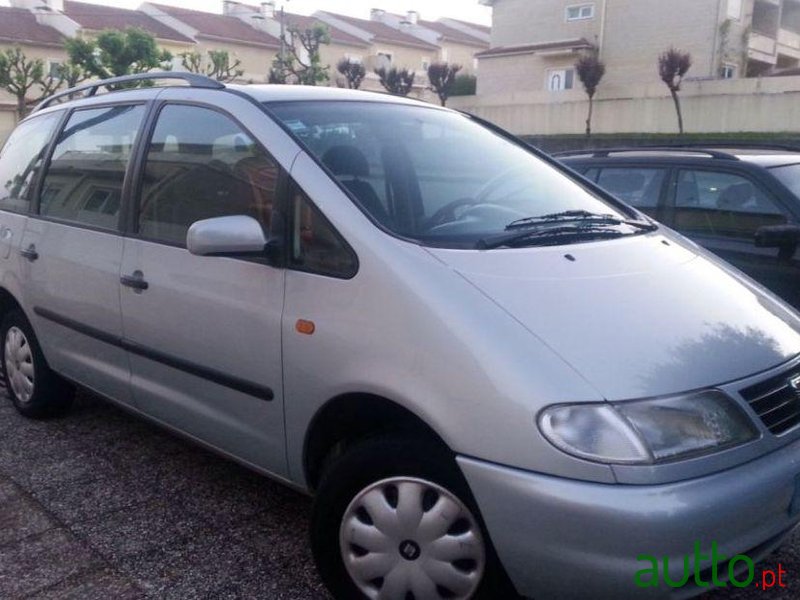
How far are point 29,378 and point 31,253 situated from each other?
74 centimetres

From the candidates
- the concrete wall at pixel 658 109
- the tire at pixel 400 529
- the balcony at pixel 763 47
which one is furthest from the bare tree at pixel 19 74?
the tire at pixel 400 529

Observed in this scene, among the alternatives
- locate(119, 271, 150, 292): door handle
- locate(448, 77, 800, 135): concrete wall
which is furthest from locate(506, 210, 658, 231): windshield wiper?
locate(448, 77, 800, 135): concrete wall

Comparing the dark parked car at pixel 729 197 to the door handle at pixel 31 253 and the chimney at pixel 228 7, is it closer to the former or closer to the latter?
the door handle at pixel 31 253

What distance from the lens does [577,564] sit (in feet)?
7.02

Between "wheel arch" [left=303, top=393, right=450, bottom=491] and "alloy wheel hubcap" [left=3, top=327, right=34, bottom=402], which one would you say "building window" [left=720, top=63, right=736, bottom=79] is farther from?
"wheel arch" [left=303, top=393, right=450, bottom=491]

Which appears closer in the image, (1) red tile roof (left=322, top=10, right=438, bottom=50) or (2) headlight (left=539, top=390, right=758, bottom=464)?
(2) headlight (left=539, top=390, right=758, bottom=464)

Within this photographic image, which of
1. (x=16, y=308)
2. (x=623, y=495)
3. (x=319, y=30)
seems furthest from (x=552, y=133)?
(x=623, y=495)

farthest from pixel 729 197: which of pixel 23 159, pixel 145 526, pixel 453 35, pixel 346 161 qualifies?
pixel 453 35

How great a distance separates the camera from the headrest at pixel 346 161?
2984 mm

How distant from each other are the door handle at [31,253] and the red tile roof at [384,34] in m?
49.0

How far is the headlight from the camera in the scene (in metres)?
2.15

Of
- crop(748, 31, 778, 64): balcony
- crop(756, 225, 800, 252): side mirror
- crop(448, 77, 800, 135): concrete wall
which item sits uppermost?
crop(748, 31, 778, 64): balcony

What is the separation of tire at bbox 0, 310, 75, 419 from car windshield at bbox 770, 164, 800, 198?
4.39 meters

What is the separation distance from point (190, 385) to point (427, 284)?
4.20 ft
